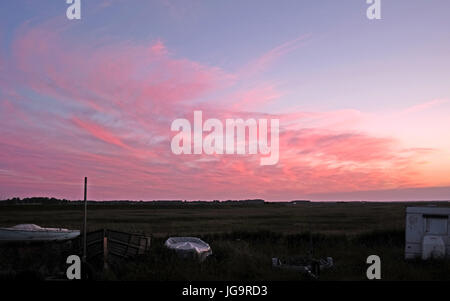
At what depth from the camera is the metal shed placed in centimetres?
1434

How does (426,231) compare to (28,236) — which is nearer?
(426,231)

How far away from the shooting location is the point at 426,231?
14914 millimetres

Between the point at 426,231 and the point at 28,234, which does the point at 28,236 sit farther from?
the point at 426,231

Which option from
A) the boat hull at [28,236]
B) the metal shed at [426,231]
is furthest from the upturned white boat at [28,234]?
the metal shed at [426,231]

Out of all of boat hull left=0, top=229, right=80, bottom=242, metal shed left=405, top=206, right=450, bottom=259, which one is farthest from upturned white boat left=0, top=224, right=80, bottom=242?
metal shed left=405, top=206, right=450, bottom=259

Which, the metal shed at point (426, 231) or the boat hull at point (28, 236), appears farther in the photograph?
the boat hull at point (28, 236)

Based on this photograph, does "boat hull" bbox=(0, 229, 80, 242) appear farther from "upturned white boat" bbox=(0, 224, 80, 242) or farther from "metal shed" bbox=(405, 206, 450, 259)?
"metal shed" bbox=(405, 206, 450, 259)

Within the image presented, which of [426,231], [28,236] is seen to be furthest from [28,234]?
[426,231]

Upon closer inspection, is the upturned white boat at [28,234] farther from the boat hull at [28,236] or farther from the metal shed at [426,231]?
the metal shed at [426,231]

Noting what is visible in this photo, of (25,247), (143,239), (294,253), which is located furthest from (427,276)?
(25,247)

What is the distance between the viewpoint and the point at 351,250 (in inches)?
680

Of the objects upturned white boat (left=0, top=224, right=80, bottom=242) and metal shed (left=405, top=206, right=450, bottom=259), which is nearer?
metal shed (left=405, top=206, right=450, bottom=259)

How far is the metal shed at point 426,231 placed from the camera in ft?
47.0
